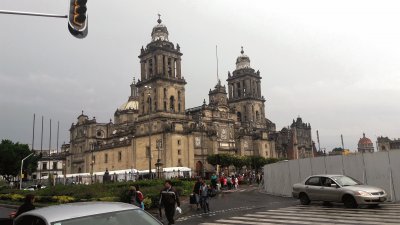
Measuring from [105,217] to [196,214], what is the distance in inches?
510

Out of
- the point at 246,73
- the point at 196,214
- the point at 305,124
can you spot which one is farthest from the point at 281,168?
the point at 305,124

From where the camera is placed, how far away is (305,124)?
130m

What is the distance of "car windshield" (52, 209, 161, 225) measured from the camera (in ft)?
17.7

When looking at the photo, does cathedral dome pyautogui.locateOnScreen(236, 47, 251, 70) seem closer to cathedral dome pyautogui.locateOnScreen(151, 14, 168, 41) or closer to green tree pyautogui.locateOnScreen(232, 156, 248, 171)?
cathedral dome pyautogui.locateOnScreen(151, 14, 168, 41)

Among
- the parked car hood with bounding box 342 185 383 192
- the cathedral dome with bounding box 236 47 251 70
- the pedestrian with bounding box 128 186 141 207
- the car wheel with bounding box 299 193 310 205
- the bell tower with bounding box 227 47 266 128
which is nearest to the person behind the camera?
the pedestrian with bounding box 128 186 141 207

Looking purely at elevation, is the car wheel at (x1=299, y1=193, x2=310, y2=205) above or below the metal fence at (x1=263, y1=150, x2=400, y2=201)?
below

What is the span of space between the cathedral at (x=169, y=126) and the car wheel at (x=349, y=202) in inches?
1570

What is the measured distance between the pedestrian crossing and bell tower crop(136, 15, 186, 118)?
171 ft

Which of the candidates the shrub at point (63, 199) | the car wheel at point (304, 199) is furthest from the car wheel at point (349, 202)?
the shrub at point (63, 199)

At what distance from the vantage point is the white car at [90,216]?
213 inches

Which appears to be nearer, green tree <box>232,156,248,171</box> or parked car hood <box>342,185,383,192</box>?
parked car hood <box>342,185,383,192</box>

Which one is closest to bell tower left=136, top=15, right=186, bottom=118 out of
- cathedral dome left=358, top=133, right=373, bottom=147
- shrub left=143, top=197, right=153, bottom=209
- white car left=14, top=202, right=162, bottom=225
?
shrub left=143, top=197, right=153, bottom=209

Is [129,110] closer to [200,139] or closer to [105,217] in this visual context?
[200,139]

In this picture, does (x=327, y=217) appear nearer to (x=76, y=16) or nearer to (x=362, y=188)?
(x=362, y=188)
